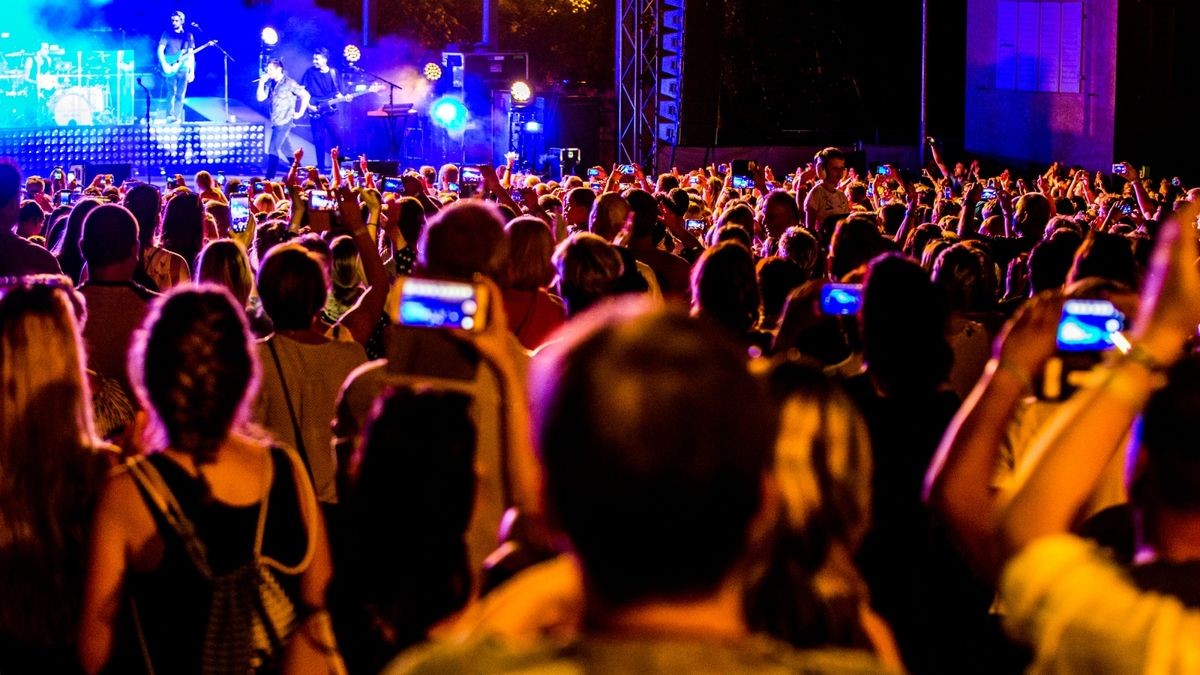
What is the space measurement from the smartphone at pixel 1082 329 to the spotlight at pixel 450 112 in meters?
19.0

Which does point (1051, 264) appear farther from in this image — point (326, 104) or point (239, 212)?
point (326, 104)

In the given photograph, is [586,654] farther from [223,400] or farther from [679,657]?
[223,400]

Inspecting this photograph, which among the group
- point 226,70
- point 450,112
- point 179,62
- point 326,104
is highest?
point 226,70

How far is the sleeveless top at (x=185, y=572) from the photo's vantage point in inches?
107

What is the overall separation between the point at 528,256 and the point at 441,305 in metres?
2.08

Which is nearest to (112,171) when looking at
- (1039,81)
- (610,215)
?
(1039,81)

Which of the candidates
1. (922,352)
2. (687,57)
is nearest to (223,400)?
(922,352)

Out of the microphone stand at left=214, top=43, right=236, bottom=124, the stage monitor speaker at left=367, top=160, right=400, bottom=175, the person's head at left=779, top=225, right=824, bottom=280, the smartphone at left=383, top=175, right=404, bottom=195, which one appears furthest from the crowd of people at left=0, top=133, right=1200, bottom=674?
the microphone stand at left=214, top=43, right=236, bottom=124

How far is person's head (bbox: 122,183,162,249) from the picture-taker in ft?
22.3

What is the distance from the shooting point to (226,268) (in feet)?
17.2

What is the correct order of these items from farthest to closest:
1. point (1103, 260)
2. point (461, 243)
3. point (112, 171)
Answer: point (112, 171) < point (1103, 260) < point (461, 243)

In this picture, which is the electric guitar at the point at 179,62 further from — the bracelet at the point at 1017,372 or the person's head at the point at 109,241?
the bracelet at the point at 1017,372

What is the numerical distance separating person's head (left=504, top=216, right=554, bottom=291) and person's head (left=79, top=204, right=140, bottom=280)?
4.69 ft

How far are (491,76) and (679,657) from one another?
2030 centimetres
